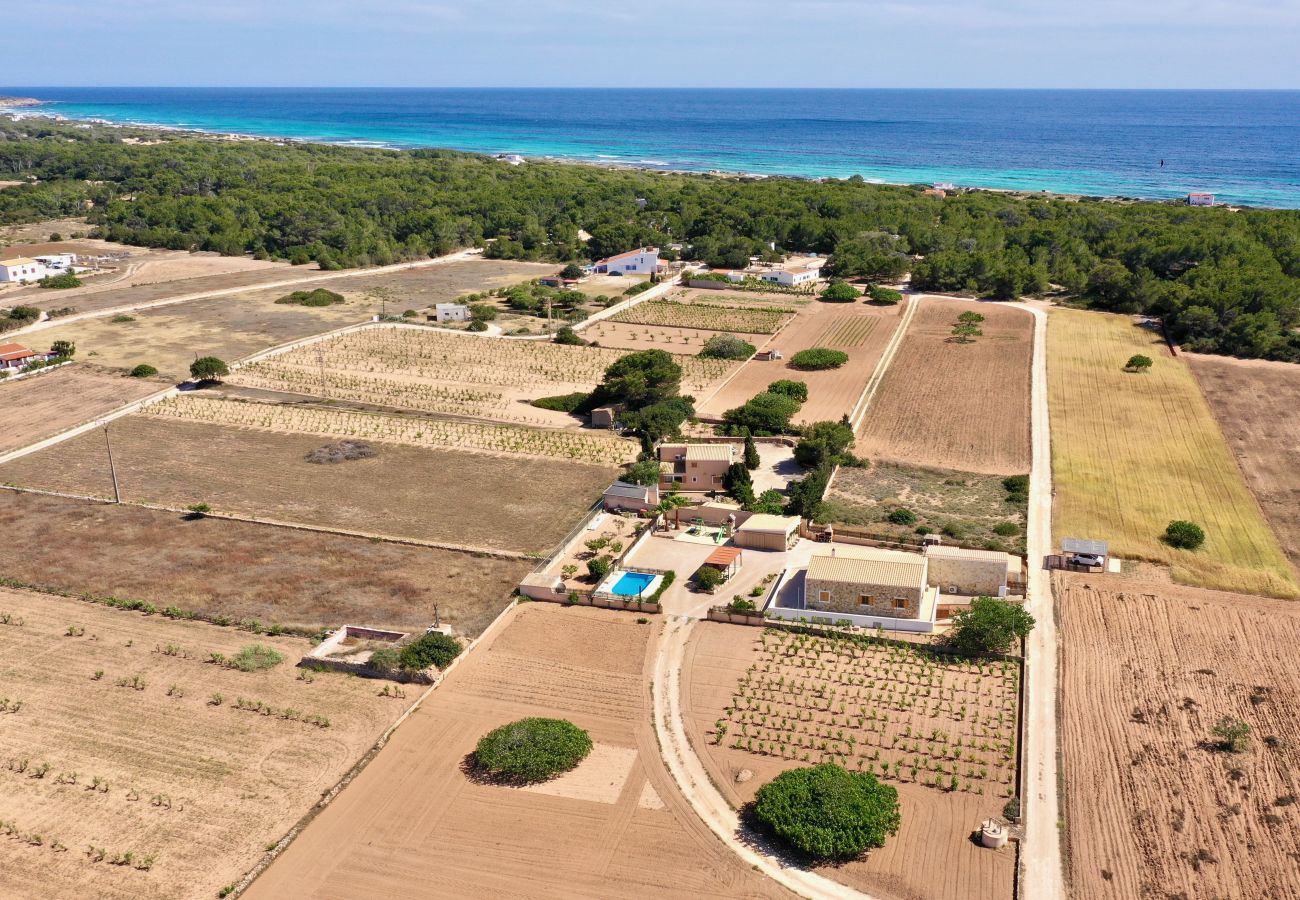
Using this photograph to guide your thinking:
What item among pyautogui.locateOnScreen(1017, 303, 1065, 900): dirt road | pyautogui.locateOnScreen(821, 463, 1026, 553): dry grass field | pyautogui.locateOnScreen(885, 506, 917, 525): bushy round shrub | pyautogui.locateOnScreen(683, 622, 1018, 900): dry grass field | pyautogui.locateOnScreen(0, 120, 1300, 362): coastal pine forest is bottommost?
pyautogui.locateOnScreen(683, 622, 1018, 900): dry grass field

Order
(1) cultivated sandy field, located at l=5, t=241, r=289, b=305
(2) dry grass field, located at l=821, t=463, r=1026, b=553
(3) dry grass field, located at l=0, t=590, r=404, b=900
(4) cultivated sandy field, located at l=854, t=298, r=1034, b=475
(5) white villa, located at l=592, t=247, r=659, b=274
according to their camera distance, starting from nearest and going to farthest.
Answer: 1. (3) dry grass field, located at l=0, t=590, r=404, b=900
2. (2) dry grass field, located at l=821, t=463, r=1026, b=553
3. (4) cultivated sandy field, located at l=854, t=298, r=1034, b=475
4. (1) cultivated sandy field, located at l=5, t=241, r=289, b=305
5. (5) white villa, located at l=592, t=247, r=659, b=274

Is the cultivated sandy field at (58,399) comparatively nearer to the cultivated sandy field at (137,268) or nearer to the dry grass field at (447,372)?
the dry grass field at (447,372)

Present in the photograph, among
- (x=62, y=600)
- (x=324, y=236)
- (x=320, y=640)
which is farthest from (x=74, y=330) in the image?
(x=320, y=640)

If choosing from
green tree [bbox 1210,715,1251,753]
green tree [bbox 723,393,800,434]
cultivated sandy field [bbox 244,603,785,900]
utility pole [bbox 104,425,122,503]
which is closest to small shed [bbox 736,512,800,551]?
cultivated sandy field [bbox 244,603,785,900]

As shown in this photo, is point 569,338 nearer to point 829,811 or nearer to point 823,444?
point 823,444

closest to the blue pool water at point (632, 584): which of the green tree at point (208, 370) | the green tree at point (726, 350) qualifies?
the green tree at point (726, 350)

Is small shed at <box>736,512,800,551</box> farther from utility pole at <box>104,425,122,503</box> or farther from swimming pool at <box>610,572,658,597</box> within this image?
utility pole at <box>104,425,122,503</box>

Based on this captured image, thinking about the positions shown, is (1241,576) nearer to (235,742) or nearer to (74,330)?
(235,742)
